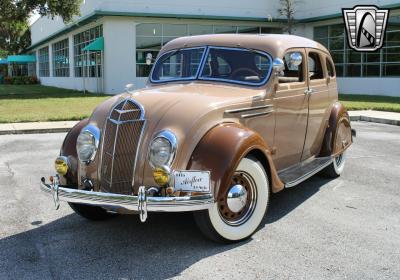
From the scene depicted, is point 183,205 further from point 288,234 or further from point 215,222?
point 288,234

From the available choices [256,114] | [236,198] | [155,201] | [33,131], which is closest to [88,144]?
[155,201]

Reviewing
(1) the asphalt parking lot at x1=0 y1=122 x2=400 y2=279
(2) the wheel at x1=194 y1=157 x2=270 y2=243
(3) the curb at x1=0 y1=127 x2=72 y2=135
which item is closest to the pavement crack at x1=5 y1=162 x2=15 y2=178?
(1) the asphalt parking lot at x1=0 y1=122 x2=400 y2=279

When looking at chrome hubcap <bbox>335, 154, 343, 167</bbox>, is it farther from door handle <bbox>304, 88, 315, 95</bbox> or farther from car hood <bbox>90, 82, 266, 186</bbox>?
car hood <bbox>90, 82, 266, 186</bbox>

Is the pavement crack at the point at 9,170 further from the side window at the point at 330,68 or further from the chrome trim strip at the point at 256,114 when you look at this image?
the side window at the point at 330,68

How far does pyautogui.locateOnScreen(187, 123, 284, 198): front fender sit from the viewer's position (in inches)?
168

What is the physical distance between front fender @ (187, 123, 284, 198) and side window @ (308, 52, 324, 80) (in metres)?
2.28

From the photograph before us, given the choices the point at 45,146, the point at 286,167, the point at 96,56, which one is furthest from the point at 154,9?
the point at 286,167

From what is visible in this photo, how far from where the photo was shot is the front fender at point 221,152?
4273mm

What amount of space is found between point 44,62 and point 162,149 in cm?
4845

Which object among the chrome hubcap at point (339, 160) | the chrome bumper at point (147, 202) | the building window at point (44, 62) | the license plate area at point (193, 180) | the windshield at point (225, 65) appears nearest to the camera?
the chrome bumper at point (147, 202)

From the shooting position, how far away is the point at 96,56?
92.3 feet

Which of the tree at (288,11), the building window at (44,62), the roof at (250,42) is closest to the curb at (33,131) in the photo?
the roof at (250,42)

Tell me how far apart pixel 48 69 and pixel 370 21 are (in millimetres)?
31086

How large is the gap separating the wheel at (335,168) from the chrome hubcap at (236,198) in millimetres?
2757
